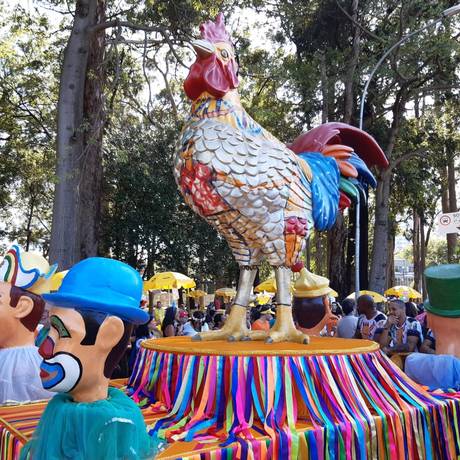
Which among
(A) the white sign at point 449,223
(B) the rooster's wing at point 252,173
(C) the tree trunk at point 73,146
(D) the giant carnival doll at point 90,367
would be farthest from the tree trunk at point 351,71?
(D) the giant carnival doll at point 90,367

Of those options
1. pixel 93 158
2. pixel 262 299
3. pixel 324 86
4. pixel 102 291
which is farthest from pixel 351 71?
pixel 102 291

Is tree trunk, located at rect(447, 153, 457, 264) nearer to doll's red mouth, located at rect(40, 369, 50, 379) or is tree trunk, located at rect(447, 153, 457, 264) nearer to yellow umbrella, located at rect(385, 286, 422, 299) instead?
yellow umbrella, located at rect(385, 286, 422, 299)

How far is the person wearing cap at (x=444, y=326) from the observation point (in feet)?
10.7

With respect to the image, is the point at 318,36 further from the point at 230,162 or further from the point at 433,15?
the point at 230,162

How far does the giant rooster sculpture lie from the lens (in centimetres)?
297

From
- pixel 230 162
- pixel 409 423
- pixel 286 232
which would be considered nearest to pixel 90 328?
pixel 230 162

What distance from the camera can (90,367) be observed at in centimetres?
191

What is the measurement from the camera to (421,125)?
16594 mm

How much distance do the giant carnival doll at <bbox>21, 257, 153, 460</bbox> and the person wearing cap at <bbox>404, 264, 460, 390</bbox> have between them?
6.71ft

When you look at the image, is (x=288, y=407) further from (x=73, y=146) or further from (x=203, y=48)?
(x=73, y=146)

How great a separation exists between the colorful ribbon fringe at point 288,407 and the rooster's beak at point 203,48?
5.47ft

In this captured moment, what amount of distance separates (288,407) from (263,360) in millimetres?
238

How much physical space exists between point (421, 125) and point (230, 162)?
15.1 m

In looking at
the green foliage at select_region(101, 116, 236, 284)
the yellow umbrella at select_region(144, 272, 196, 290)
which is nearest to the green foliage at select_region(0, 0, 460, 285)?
the green foliage at select_region(101, 116, 236, 284)
